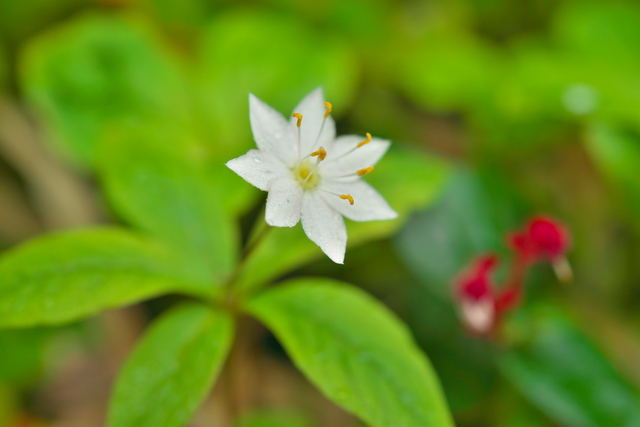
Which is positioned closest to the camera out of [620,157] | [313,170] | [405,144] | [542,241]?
[313,170]

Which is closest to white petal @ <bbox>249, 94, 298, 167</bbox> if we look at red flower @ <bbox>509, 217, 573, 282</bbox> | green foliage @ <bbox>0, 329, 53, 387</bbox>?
red flower @ <bbox>509, 217, 573, 282</bbox>

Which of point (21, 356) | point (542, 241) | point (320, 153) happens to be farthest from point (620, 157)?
point (21, 356)

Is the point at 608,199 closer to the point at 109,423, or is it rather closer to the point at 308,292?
the point at 308,292

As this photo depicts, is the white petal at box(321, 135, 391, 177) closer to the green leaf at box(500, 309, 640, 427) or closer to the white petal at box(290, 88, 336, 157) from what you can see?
the white petal at box(290, 88, 336, 157)

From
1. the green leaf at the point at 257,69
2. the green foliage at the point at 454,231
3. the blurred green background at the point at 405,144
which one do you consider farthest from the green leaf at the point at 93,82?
the green foliage at the point at 454,231

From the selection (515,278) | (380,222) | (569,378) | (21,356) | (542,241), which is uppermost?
(542,241)

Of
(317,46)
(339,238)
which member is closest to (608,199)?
(317,46)

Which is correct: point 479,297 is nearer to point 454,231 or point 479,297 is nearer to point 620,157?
point 454,231

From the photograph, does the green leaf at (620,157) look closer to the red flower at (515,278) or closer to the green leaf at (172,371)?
the red flower at (515,278)
